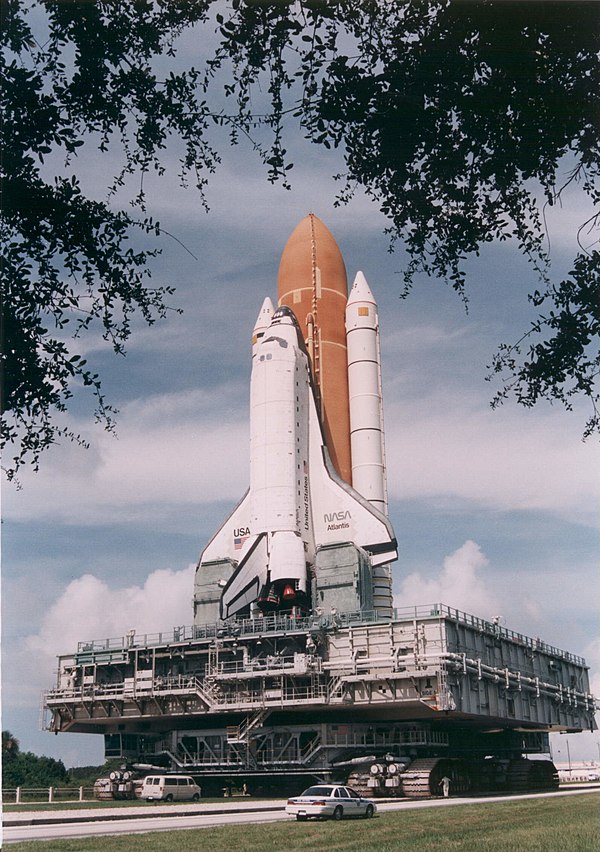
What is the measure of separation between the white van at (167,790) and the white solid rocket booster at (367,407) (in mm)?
18153

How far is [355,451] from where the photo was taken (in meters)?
61.4

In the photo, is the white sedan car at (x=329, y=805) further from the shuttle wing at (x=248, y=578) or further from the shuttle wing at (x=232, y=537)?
the shuttle wing at (x=232, y=537)

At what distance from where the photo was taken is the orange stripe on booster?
205 feet

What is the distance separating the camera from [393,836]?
69.8ft

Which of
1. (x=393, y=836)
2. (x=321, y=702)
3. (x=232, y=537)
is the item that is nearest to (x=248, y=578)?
(x=232, y=537)

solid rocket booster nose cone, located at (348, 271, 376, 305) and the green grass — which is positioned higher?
solid rocket booster nose cone, located at (348, 271, 376, 305)

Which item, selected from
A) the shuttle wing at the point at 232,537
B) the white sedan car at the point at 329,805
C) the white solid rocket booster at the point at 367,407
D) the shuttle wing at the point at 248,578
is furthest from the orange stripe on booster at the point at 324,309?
the white sedan car at the point at 329,805

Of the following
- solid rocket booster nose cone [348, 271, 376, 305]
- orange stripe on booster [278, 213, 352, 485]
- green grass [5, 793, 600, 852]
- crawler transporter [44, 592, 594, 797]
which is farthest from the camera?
solid rocket booster nose cone [348, 271, 376, 305]

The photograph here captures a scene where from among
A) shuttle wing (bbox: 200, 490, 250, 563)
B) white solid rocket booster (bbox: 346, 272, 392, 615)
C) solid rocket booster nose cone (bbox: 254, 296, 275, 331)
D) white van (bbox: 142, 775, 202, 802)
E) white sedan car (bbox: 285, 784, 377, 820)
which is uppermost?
solid rocket booster nose cone (bbox: 254, 296, 275, 331)

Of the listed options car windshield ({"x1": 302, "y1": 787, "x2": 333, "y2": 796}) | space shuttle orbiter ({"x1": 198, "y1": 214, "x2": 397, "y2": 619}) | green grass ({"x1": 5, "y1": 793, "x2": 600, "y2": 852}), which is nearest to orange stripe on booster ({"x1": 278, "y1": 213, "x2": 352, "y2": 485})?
space shuttle orbiter ({"x1": 198, "y1": 214, "x2": 397, "y2": 619})

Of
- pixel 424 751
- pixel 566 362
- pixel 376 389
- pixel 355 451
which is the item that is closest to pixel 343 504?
pixel 355 451

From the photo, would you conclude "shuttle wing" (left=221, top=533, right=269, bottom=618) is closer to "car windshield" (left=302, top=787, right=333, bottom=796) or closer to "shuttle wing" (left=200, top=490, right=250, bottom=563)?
"shuttle wing" (left=200, top=490, right=250, bottom=563)

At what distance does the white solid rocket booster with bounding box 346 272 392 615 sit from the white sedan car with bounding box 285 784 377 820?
27.8 m

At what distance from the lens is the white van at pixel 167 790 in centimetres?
4231
